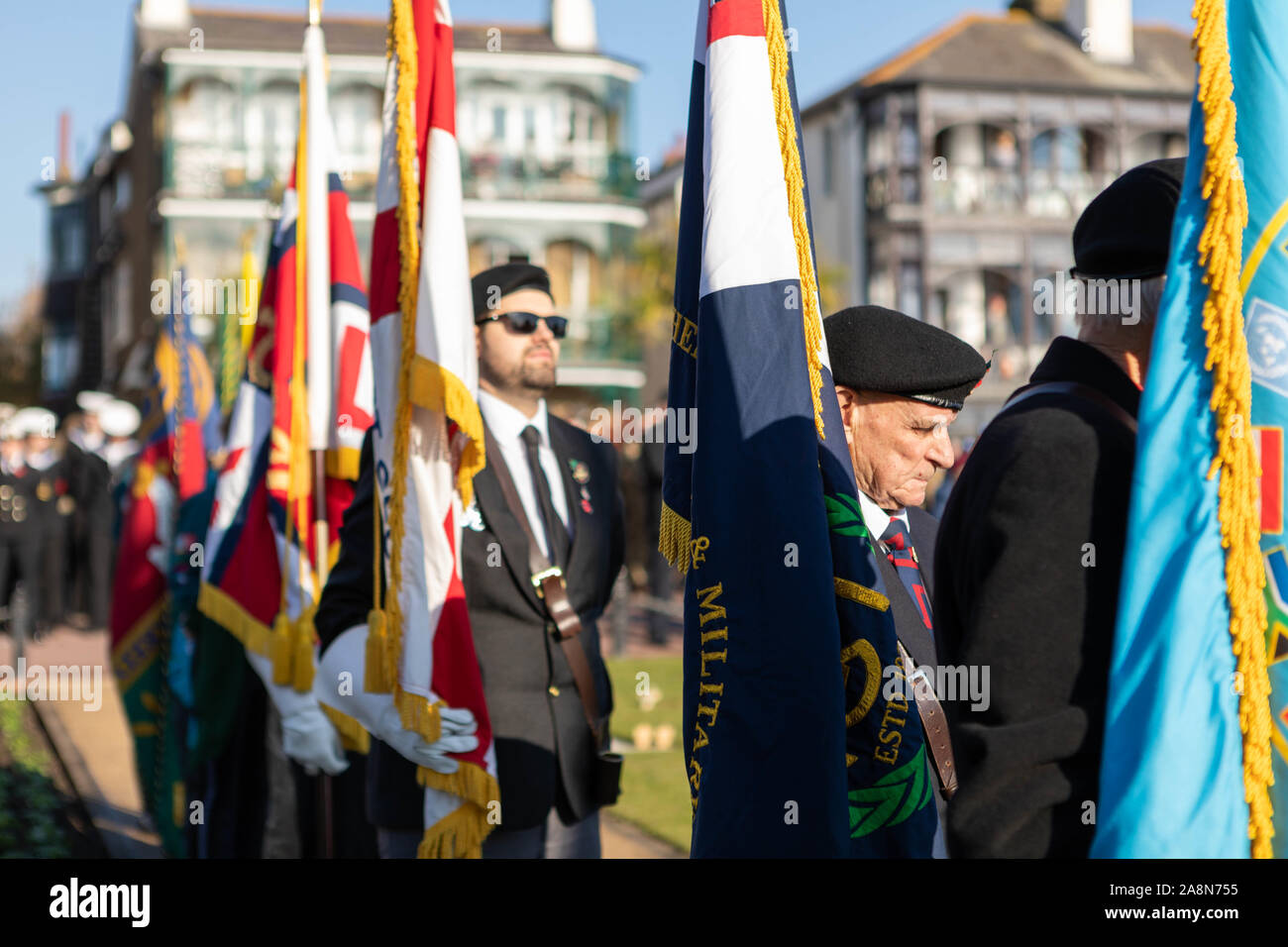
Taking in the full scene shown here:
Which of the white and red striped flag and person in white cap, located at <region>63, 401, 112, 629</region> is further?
person in white cap, located at <region>63, 401, 112, 629</region>

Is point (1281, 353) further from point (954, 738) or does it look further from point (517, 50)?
point (517, 50)

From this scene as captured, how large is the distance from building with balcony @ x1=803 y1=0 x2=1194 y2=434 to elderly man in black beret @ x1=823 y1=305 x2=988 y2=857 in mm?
32108

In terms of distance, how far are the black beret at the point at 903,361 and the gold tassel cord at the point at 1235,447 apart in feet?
3.35

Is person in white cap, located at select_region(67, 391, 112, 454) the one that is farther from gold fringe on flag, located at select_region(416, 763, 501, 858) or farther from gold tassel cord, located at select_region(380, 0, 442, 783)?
gold fringe on flag, located at select_region(416, 763, 501, 858)

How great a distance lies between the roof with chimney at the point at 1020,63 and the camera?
35219 millimetres

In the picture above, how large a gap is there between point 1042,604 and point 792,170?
1.16 m

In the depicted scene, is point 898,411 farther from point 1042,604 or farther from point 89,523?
point 89,523

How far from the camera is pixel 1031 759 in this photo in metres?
2.08

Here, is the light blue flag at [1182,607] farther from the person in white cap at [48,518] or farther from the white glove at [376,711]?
the person in white cap at [48,518]

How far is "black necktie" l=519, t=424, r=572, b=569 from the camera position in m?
4.27

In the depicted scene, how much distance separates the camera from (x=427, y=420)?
3.97 m

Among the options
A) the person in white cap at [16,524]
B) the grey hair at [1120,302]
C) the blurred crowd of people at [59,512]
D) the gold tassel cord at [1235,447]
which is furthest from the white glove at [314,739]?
the person in white cap at [16,524]

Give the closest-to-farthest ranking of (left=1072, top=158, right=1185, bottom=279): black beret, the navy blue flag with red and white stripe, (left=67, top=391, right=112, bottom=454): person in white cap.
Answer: (left=1072, top=158, right=1185, bottom=279): black beret < the navy blue flag with red and white stripe < (left=67, top=391, right=112, bottom=454): person in white cap

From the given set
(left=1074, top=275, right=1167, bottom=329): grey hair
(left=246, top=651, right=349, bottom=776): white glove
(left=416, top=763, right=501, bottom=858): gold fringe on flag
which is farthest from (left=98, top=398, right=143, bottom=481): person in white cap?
(left=1074, top=275, right=1167, bottom=329): grey hair
